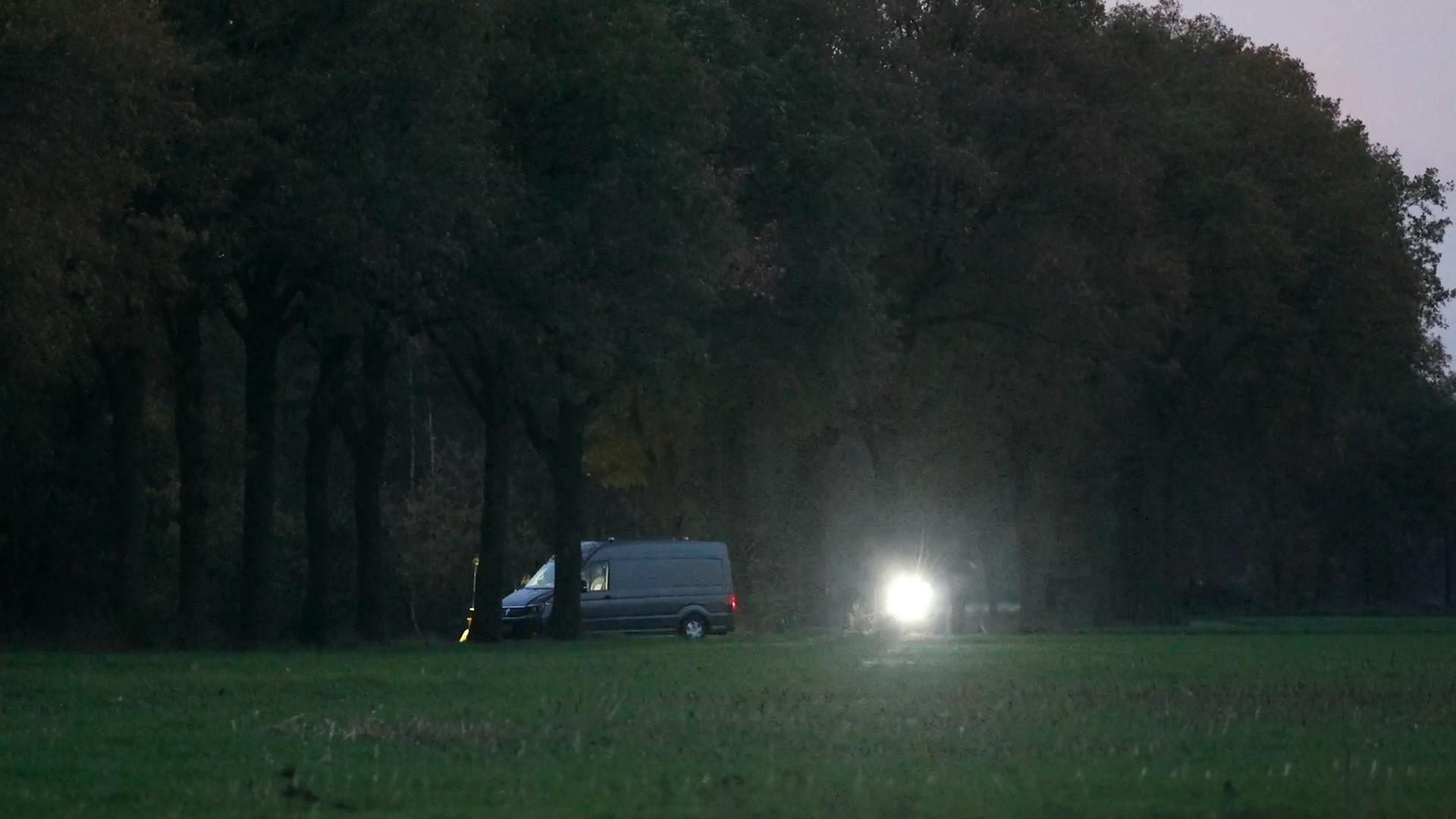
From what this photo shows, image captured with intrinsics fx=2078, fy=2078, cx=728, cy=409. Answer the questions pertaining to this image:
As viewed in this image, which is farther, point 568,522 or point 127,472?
point 568,522

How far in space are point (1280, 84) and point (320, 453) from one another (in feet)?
108

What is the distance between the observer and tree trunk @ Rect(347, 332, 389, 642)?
131ft

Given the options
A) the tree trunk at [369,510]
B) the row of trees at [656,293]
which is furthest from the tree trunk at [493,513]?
the tree trunk at [369,510]

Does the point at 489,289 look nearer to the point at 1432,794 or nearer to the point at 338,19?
the point at 338,19

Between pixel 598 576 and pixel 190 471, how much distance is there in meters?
15.0

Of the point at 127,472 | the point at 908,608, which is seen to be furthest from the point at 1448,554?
the point at 127,472

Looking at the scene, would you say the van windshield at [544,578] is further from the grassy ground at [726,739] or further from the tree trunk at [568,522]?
the grassy ground at [726,739]

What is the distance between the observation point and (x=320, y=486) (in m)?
39.9

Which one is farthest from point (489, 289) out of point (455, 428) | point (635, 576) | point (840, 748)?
point (455, 428)

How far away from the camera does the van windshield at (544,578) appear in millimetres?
50547

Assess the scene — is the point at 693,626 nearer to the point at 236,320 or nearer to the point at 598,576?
the point at 598,576

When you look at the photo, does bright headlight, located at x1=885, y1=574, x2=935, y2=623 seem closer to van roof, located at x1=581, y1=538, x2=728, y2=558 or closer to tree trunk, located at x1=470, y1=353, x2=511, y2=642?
van roof, located at x1=581, y1=538, x2=728, y2=558

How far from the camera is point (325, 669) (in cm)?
2747

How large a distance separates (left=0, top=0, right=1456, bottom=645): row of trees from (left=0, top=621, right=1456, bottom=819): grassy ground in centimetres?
745
